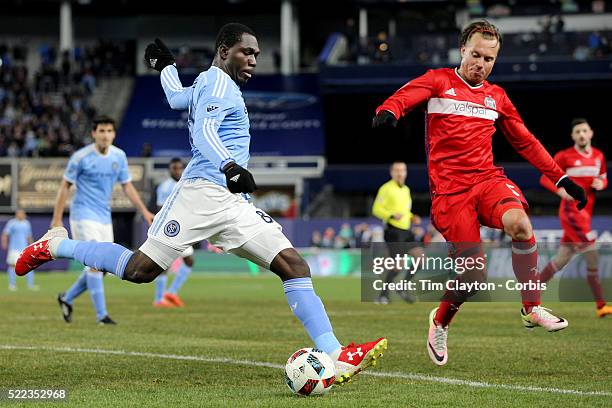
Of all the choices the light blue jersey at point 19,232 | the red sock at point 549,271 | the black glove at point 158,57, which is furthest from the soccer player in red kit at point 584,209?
the light blue jersey at point 19,232

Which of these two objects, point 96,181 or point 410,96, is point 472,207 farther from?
point 96,181

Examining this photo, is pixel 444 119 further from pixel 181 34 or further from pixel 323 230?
pixel 181 34

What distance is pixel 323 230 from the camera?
123 ft

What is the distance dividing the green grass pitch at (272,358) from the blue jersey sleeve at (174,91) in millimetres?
1976

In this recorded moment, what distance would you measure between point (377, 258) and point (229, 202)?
15610 mm

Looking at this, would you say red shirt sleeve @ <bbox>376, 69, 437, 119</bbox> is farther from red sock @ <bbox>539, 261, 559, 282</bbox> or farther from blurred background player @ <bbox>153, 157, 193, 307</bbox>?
blurred background player @ <bbox>153, 157, 193, 307</bbox>

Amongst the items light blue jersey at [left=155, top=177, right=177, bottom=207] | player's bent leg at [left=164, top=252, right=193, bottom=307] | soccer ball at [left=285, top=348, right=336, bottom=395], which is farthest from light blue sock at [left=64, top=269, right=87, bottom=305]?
soccer ball at [left=285, top=348, right=336, bottom=395]

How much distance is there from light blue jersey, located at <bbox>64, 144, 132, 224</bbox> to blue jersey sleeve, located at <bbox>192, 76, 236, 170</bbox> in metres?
6.34

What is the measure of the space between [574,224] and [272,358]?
6.67 meters

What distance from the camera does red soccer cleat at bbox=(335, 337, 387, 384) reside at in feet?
23.5

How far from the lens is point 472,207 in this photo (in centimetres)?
898

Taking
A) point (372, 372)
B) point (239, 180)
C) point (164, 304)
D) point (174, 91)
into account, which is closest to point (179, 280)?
point (164, 304)

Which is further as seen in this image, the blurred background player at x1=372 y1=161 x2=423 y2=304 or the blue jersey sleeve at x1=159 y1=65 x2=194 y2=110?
the blurred background player at x1=372 y1=161 x2=423 y2=304

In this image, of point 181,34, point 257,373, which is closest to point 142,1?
point 181,34
